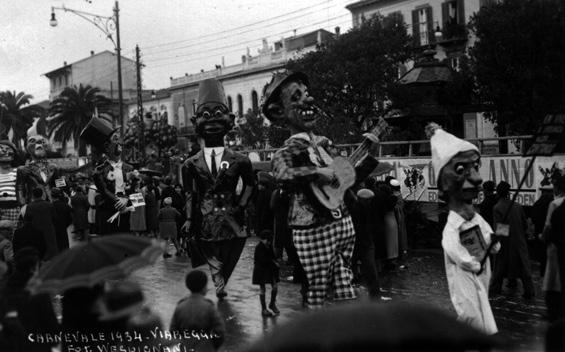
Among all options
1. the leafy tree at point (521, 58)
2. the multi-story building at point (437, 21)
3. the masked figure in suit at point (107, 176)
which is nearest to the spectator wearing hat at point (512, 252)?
the masked figure in suit at point (107, 176)

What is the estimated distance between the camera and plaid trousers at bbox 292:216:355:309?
7008 mm

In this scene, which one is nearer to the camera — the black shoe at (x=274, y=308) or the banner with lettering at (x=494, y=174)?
the black shoe at (x=274, y=308)

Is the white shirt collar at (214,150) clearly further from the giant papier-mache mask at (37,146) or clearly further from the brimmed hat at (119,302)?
the brimmed hat at (119,302)

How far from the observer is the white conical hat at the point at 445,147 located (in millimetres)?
7000

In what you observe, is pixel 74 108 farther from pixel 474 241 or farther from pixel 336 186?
pixel 474 241

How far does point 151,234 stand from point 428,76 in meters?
10.8

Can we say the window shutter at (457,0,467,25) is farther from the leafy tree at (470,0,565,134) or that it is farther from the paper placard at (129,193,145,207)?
the paper placard at (129,193,145,207)

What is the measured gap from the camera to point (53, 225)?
10773 mm

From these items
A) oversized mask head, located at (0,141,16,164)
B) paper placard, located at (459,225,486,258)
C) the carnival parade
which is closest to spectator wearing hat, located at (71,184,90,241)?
the carnival parade

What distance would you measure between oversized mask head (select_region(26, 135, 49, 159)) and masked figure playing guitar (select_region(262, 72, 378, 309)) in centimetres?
734

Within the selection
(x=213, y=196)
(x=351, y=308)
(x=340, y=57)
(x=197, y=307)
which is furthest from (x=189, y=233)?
(x=340, y=57)

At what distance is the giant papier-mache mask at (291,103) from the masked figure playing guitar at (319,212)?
40cm

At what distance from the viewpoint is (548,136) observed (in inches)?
255

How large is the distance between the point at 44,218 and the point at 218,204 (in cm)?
256
